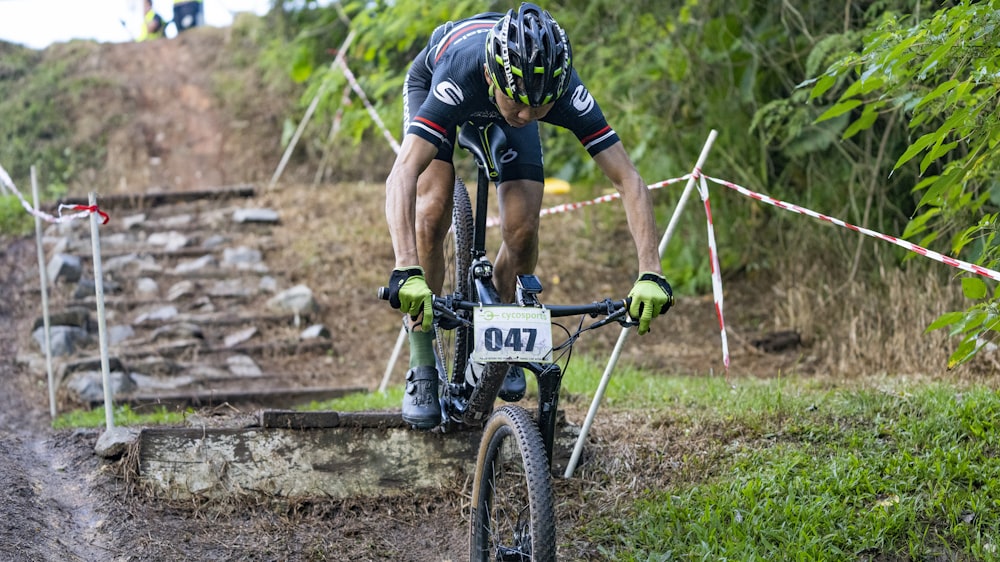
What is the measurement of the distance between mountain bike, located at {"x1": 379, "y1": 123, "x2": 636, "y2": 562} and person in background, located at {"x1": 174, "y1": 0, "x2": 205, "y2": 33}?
16642 mm

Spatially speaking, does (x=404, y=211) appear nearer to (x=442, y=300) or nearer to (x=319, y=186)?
(x=442, y=300)

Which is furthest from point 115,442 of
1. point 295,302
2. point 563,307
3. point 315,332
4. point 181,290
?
point 181,290

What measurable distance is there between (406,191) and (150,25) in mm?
17724

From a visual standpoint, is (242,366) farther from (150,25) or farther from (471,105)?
(150,25)

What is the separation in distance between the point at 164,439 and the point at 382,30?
6644 mm

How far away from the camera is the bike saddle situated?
4.39 m

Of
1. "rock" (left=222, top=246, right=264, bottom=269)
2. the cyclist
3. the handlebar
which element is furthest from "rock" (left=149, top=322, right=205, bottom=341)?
the handlebar

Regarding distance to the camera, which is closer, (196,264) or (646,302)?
(646,302)

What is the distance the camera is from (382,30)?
10555 mm

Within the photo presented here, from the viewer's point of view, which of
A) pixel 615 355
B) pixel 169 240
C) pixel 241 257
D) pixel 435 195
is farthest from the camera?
pixel 169 240

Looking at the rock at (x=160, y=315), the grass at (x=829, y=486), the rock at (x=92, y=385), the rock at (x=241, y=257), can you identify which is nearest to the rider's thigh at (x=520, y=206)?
the grass at (x=829, y=486)

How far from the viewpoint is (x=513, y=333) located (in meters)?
3.46

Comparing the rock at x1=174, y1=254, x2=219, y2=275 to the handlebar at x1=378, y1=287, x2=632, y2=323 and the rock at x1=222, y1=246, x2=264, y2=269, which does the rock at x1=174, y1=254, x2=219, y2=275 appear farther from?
the handlebar at x1=378, y1=287, x2=632, y2=323

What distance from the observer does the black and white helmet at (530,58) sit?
3605 mm
